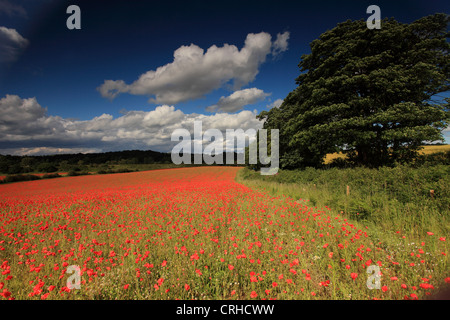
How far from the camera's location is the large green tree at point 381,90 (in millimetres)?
11469

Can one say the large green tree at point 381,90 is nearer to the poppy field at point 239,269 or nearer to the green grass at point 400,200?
the green grass at point 400,200

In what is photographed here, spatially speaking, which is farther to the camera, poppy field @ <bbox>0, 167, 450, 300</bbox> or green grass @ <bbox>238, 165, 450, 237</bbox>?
green grass @ <bbox>238, 165, 450, 237</bbox>

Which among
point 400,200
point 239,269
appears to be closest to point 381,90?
point 400,200

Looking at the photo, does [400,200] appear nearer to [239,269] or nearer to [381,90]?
[239,269]

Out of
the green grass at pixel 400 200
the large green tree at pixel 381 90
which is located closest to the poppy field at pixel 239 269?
the green grass at pixel 400 200

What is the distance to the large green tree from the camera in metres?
11.5

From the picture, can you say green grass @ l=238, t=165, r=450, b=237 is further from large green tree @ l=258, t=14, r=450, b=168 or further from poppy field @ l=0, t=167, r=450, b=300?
large green tree @ l=258, t=14, r=450, b=168

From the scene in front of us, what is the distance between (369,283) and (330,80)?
50.3 feet

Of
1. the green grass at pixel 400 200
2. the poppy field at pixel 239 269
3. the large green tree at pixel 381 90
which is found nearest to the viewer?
the poppy field at pixel 239 269

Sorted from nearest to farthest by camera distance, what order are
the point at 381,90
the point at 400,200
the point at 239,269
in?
the point at 239,269 → the point at 400,200 → the point at 381,90

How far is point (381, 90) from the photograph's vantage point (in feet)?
42.8

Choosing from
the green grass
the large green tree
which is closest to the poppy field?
the green grass
